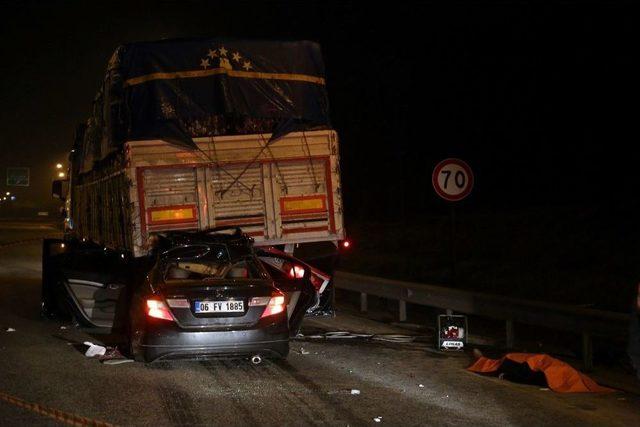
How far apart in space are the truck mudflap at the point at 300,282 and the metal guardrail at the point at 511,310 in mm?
1188

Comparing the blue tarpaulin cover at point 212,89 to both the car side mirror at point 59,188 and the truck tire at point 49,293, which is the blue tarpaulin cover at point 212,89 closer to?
the truck tire at point 49,293

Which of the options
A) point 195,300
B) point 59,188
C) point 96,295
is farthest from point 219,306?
point 59,188

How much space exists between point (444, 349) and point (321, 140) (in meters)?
3.99

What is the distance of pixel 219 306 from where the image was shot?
8141 millimetres

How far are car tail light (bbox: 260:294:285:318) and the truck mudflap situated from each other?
1399 millimetres

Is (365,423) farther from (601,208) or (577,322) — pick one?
(601,208)

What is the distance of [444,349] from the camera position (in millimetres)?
9828

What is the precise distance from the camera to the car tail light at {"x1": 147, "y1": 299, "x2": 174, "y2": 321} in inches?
317

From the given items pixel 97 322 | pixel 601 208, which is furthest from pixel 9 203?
pixel 97 322

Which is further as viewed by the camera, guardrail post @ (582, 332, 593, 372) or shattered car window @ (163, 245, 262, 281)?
guardrail post @ (582, 332, 593, 372)

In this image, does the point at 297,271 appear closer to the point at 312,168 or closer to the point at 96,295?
the point at 312,168

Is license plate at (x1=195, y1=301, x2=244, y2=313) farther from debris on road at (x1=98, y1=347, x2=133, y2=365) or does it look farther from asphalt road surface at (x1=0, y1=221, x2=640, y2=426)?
debris on road at (x1=98, y1=347, x2=133, y2=365)

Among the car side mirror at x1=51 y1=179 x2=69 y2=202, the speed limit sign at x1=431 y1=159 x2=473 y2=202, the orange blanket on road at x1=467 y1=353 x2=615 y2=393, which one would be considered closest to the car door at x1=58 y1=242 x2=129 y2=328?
the speed limit sign at x1=431 y1=159 x2=473 y2=202

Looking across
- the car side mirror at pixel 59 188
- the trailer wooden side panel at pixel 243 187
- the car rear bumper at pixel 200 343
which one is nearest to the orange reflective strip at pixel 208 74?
the trailer wooden side panel at pixel 243 187
